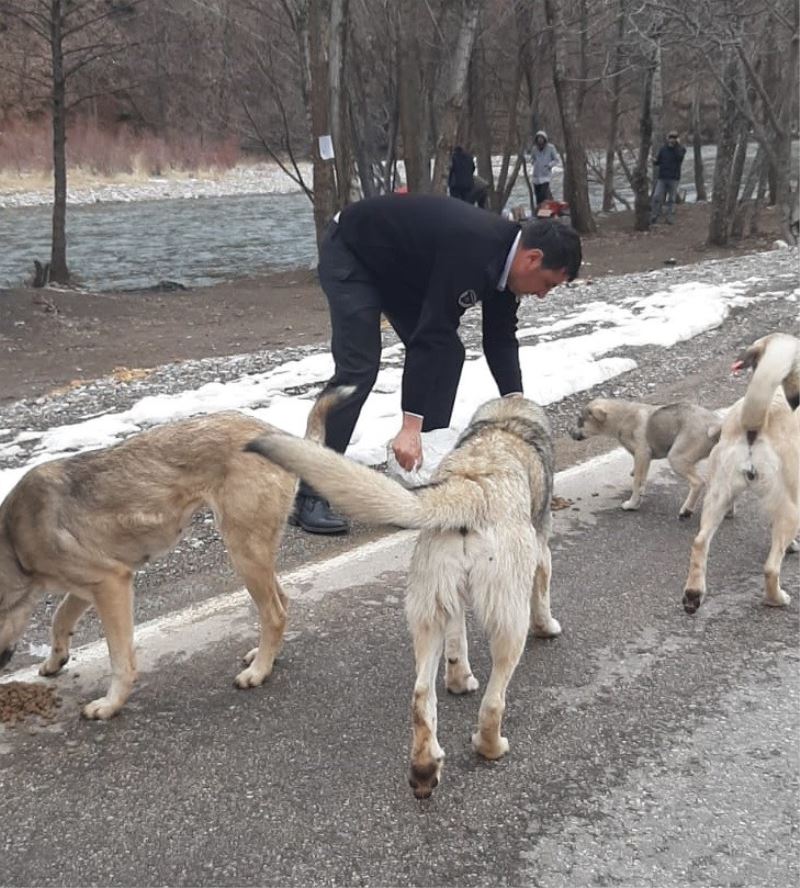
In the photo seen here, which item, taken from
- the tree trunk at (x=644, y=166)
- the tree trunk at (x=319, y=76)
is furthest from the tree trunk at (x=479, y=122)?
the tree trunk at (x=319, y=76)

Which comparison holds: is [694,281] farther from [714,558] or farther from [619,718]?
[619,718]

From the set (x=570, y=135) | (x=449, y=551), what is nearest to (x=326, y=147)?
(x=570, y=135)

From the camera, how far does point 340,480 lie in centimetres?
292

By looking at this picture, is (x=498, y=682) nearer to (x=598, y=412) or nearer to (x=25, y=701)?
(x=25, y=701)

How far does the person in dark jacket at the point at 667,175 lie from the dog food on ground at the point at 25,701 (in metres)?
24.4

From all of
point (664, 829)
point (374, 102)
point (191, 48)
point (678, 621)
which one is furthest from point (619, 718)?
point (191, 48)

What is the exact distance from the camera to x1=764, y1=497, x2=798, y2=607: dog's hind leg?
4.52 meters

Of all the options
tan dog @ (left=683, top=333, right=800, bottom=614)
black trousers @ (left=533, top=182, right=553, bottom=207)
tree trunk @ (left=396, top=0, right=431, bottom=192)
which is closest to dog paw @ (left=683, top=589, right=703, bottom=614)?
tan dog @ (left=683, top=333, right=800, bottom=614)

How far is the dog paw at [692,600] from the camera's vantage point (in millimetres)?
4520

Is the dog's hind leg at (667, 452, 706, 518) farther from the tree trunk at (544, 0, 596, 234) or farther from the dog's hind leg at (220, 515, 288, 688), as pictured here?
the tree trunk at (544, 0, 596, 234)

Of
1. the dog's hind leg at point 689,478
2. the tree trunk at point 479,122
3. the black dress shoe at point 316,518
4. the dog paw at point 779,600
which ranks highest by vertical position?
the tree trunk at point 479,122

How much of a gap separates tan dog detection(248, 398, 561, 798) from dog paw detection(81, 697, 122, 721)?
52.6 inches

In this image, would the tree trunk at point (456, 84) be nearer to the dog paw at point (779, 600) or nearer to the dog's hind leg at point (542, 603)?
the dog paw at point (779, 600)

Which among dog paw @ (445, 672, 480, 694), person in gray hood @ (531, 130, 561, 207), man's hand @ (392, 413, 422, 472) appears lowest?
dog paw @ (445, 672, 480, 694)
